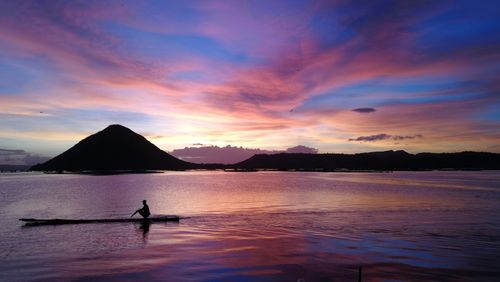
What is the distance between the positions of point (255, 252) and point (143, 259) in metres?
8.86

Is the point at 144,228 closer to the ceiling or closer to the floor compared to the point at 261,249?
closer to the ceiling

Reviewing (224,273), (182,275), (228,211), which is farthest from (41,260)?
(228,211)

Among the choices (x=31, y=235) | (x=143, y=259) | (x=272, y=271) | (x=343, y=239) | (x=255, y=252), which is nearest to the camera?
(x=272, y=271)

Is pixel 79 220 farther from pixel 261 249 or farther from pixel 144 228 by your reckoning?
pixel 261 249

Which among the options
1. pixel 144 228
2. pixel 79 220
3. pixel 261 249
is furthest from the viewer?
pixel 79 220

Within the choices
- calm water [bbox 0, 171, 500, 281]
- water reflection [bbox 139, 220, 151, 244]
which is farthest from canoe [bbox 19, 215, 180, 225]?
calm water [bbox 0, 171, 500, 281]

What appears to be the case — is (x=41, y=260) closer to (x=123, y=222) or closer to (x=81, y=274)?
(x=81, y=274)

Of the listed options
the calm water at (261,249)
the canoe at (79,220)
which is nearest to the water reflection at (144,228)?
the calm water at (261,249)

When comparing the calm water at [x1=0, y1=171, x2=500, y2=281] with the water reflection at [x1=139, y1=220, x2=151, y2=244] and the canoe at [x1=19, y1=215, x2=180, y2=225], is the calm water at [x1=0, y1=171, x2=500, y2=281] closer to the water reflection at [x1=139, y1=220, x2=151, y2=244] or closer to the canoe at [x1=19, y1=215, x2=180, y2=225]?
the water reflection at [x1=139, y1=220, x2=151, y2=244]

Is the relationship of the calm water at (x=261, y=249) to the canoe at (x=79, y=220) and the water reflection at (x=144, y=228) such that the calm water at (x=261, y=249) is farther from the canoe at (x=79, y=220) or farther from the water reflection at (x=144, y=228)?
the canoe at (x=79, y=220)

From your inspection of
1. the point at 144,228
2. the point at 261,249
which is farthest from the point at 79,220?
the point at 261,249

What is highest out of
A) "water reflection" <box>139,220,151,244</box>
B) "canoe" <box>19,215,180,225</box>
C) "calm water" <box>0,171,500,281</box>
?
"canoe" <box>19,215,180,225</box>

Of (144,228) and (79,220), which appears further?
(79,220)

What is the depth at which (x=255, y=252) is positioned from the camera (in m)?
31.9
